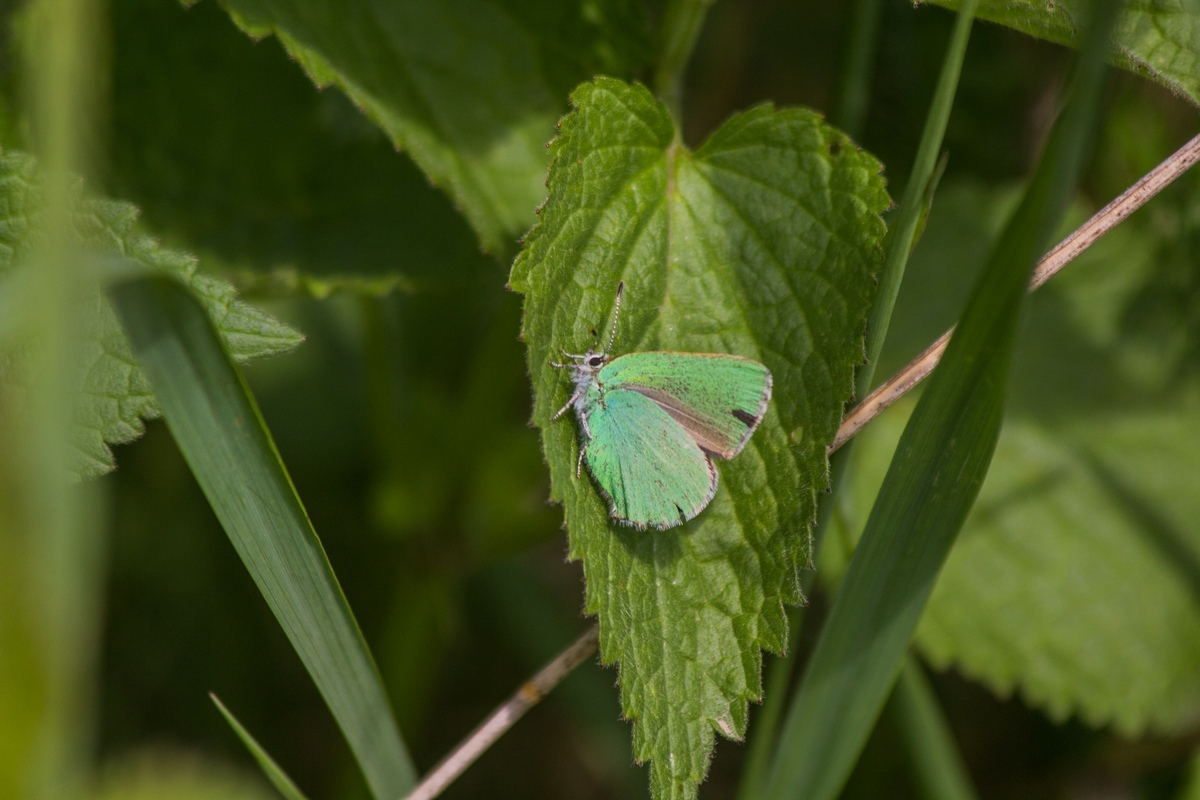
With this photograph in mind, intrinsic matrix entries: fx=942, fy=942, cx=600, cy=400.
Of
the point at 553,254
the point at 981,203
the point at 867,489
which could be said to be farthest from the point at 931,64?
the point at 553,254

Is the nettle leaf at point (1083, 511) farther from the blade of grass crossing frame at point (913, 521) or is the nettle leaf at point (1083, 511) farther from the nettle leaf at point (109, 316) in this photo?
the nettle leaf at point (109, 316)

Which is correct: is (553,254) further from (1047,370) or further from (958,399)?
(1047,370)

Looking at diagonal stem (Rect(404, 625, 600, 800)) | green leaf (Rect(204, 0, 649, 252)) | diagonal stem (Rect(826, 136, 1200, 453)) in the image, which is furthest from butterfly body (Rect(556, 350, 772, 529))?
green leaf (Rect(204, 0, 649, 252))

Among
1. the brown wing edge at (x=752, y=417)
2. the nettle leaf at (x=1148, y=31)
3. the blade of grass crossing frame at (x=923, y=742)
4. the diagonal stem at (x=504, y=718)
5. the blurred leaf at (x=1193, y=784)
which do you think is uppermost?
the nettle leaf at (x=1148, y=31)

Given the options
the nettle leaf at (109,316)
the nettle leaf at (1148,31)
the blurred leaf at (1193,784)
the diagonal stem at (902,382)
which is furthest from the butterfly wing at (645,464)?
the blurred leaf at (1193,784)

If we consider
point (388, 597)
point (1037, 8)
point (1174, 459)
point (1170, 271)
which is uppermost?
point (1170, 271)

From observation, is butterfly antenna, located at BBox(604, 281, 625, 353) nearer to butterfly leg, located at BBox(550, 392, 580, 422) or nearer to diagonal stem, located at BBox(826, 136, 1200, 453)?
butterfly leg, located at BBox(550, 392, 580, 422)
